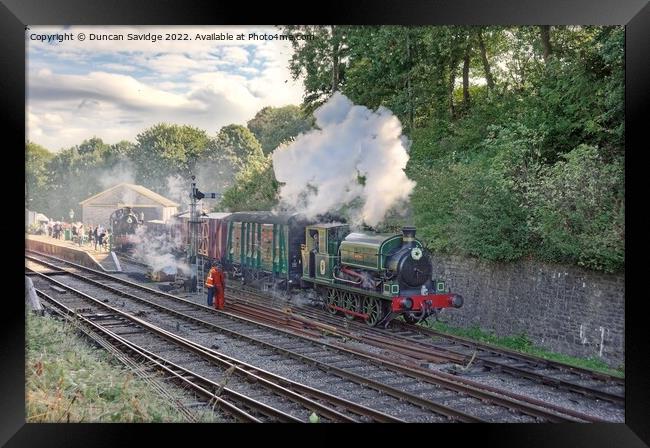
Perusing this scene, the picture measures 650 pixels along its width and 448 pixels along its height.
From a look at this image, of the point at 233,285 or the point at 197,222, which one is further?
the point at 233,285

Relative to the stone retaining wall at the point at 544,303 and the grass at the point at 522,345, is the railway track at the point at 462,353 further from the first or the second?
the stone retaining wall at the point at 544,303

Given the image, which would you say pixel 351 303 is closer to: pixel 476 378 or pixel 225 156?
pixel 476 378

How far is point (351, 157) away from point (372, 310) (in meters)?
2.45

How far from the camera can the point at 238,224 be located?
9148 mm

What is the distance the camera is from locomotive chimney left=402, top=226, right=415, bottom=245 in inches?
335

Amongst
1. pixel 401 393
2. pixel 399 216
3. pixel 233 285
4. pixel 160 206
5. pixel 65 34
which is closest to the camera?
pixel 401 393

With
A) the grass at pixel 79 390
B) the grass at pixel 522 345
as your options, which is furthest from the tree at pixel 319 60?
the grass at pixel 79 390

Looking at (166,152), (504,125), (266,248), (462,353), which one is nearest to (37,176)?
(166,152)

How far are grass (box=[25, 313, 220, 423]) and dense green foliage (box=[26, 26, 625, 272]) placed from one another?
180 centimetres

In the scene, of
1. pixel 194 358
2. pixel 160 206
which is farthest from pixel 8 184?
pixel 194 358

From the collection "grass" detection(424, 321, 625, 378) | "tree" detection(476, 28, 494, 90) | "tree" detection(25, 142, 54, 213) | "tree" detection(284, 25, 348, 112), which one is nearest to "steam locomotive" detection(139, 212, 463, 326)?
"grass" detection(424, 321, 625, 378)

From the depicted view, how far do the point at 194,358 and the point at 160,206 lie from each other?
6.85 ft

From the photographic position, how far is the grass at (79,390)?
22.8ft

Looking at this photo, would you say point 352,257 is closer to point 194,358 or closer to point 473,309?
point 473,309
